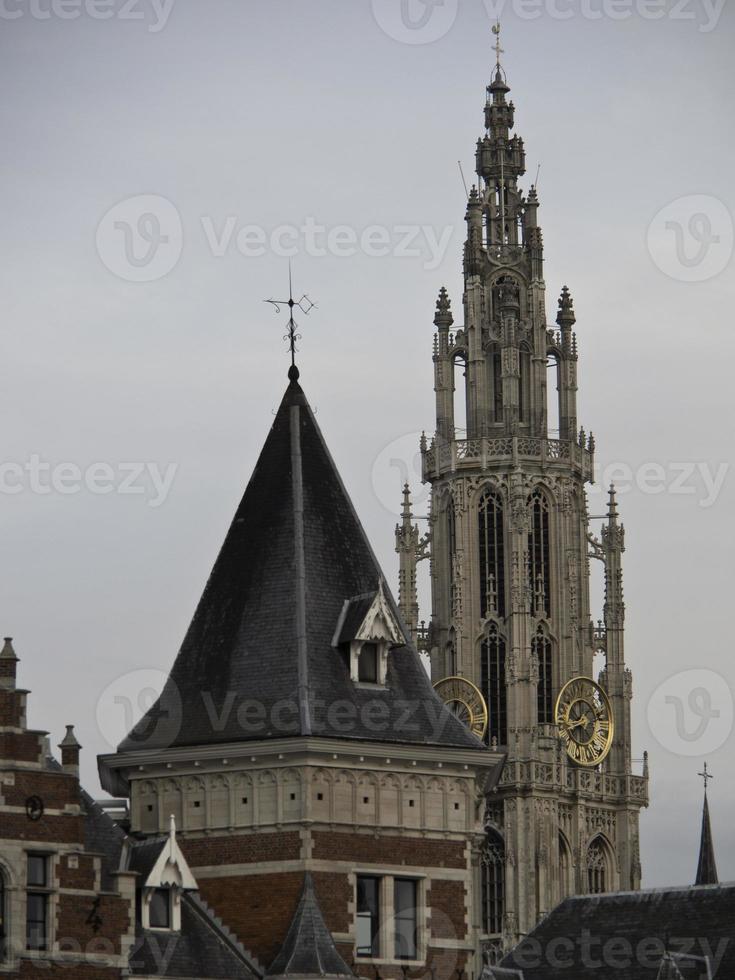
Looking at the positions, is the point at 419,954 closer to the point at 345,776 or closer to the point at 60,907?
the point at 345,776

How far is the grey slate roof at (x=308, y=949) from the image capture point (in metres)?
53.5

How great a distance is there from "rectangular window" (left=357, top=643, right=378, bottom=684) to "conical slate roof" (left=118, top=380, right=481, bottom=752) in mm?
353

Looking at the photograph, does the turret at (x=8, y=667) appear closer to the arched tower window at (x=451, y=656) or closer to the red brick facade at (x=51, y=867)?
the red brick facade at (x=51, y=867)

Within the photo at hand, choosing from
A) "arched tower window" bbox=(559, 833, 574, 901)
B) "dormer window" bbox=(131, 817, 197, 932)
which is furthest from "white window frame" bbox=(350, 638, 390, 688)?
"arched tower window" bbox=(559, 833, 574, 901)

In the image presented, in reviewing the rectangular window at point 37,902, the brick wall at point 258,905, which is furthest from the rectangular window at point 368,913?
the rectangular window at point 37,902

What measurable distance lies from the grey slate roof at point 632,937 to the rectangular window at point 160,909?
14.8 metres

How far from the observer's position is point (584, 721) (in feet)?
→ 475

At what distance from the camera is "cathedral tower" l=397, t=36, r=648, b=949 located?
5536 inches

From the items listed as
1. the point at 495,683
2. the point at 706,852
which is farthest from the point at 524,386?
the point at 706,852

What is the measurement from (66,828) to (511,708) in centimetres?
8900

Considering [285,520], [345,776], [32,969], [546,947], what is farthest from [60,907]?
[546,947]

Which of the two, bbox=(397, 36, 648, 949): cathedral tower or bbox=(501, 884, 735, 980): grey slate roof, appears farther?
bbox=(397, 36, 648, 949): cathedral tower

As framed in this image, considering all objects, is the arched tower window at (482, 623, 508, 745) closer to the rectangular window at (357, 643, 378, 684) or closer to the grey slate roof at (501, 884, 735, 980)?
the grey slate roof at (501, 884, 735, 980)

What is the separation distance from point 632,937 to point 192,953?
1701 centimetres
